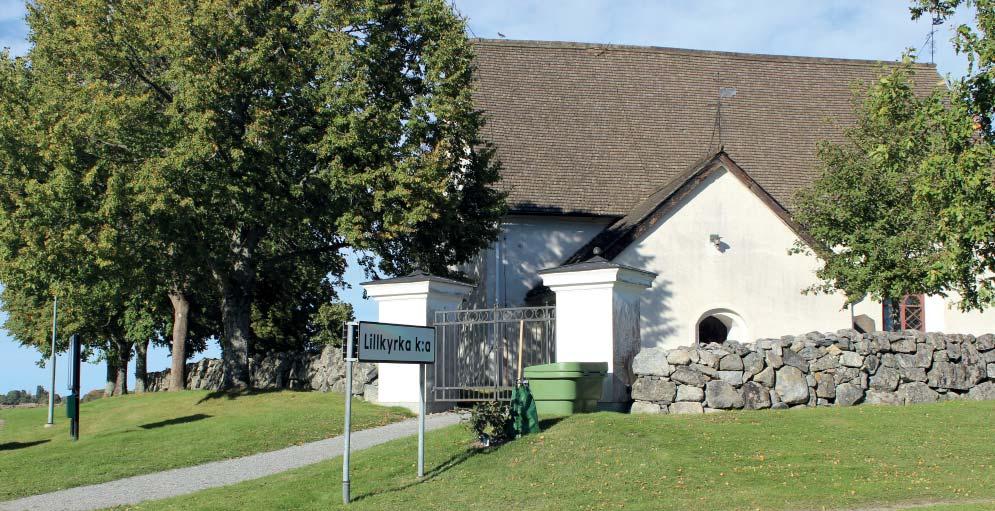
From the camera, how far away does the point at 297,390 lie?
79.4 ft

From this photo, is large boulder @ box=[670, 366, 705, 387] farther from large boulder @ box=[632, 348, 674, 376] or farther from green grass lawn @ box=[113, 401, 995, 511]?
green grass lawn @ box=[113, 401, 995, 511]

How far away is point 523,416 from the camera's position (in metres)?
14.0

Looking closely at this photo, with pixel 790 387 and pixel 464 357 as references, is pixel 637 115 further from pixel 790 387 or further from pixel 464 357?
pixel 790 387

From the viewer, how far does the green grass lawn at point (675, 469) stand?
1062 centimetres

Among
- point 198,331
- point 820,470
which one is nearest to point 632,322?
point 820,470

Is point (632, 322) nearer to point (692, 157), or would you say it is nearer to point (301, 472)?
point (301, 472)

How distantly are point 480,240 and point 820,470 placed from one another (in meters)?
13.9

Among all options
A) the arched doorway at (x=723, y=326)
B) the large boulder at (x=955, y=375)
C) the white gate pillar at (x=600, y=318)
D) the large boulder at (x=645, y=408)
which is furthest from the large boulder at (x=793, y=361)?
the arched doorway at (x=723, y=326)

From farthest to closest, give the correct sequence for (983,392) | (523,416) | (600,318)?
1. (983,392)
2. (600,318)
3. (523,416)

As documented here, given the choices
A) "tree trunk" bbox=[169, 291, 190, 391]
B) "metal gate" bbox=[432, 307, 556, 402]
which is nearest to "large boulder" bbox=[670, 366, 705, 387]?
"metal gate" bbox=[432, 307, 556, 402]

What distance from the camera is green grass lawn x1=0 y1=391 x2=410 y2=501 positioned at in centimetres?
1487

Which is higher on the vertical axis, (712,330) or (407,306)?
(407,306)

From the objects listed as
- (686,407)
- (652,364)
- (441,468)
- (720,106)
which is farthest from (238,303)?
(720,106)

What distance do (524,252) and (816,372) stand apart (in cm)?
1187
